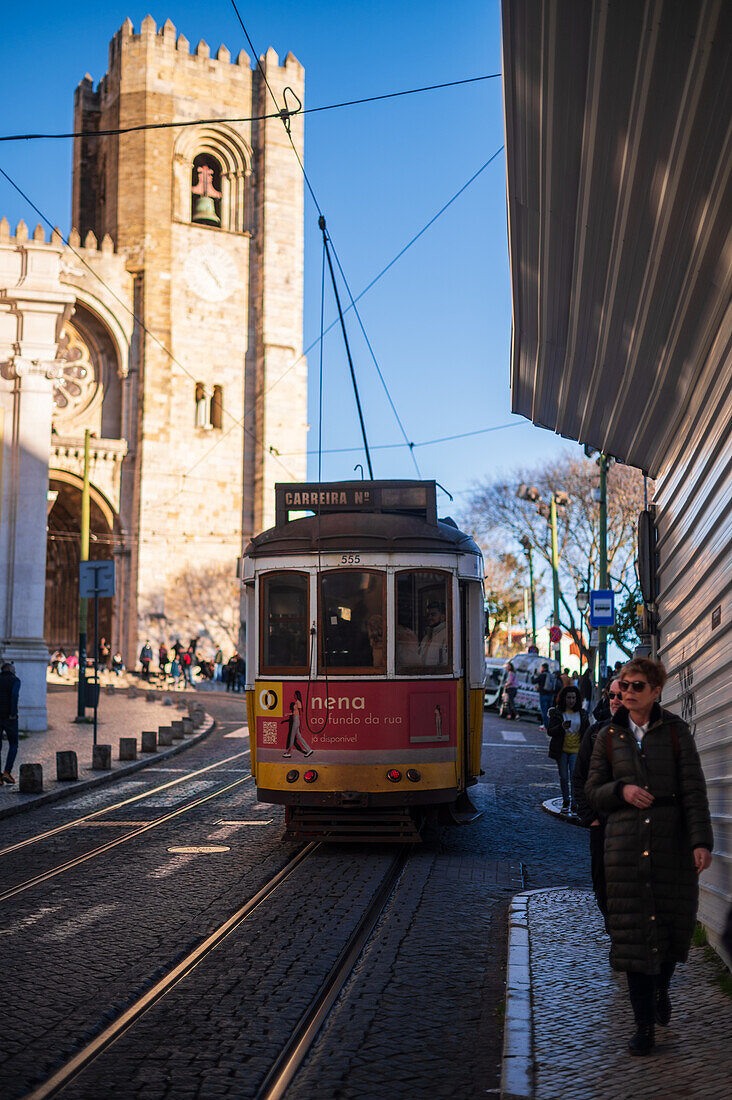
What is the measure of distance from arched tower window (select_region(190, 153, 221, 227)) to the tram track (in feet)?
157

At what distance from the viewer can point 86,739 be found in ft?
72.4

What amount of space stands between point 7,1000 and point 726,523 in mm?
4163

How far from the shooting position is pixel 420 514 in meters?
11.2

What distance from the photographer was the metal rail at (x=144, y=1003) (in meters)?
4.54

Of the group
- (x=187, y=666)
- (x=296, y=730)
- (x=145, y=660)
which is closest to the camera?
(x=296, y=730)

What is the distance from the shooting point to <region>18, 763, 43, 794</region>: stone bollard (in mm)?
14250

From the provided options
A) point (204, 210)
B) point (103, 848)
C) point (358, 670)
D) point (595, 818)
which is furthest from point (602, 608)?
point (204, 210)

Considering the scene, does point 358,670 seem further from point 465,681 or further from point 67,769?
point 67,769

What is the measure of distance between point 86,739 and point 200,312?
33822 mm

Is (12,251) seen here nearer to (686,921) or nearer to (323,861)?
(323,861)

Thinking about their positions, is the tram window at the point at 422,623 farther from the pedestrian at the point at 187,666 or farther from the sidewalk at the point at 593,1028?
the pedestrian at the point at 187,666

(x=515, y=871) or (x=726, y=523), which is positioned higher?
(x=726, y=523)

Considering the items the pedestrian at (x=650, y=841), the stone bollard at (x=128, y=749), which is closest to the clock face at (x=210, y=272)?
the stone bollard at (x=128, y=749)

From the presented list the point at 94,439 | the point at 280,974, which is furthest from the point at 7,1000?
the point at 94,439
